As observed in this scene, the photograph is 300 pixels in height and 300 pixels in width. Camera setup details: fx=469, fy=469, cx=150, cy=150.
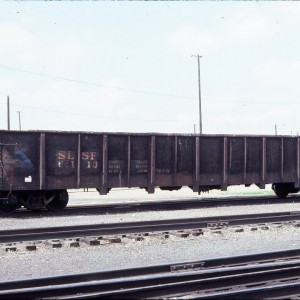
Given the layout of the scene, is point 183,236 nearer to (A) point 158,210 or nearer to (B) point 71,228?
(B) point 71,228

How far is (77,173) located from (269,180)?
29.0 ft

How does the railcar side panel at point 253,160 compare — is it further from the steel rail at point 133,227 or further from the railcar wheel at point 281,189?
the steel rail at point 133,227

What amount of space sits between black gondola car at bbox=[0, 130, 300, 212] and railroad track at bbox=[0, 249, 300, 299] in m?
10.3

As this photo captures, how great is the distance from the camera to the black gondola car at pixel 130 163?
→ 52.7 feet

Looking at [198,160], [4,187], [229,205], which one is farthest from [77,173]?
[229,205]

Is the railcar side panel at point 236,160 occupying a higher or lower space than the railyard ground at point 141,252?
higher

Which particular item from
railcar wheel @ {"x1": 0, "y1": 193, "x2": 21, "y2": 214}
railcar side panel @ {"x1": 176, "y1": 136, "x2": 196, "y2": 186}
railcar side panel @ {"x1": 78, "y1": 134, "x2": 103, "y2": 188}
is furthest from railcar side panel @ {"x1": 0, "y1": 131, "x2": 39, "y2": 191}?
railcar side panel @ {"x1": 176, "y1": 136, "x2": 196, "y2": 186}

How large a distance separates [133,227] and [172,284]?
580 centimetres

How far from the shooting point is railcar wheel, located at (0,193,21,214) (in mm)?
15773

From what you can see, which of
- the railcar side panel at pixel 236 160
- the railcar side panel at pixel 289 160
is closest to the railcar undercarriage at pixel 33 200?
the railcar side panel at pixel 236 160

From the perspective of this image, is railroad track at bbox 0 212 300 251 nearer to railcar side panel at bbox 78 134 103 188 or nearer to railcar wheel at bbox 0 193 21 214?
railcar wheel at bbox 0 193 21 214

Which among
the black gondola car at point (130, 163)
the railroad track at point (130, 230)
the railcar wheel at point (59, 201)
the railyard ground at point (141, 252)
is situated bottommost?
the railyard ground at point (141, 252)

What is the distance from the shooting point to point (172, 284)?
5633mm

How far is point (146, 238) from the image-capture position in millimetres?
10742
